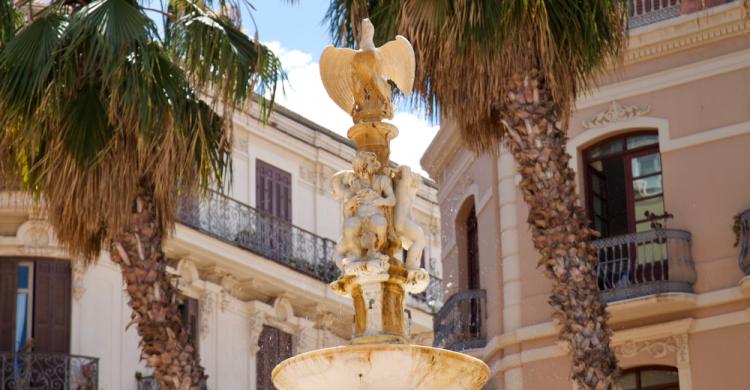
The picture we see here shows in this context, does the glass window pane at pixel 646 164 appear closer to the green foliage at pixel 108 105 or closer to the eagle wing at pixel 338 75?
the green foliage at pixel 108 105

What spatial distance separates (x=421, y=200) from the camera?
39.9m

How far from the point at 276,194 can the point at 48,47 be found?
16.4 m

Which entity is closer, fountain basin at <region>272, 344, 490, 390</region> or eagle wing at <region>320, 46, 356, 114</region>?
fountain basin at <region>272, 344, 490, 390</region>

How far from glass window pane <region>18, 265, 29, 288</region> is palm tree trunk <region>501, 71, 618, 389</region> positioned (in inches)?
546

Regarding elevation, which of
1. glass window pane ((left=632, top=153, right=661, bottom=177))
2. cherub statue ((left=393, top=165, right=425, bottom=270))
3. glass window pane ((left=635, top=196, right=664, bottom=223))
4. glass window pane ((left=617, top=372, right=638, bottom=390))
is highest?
glass window pane ((left=632, top=153, right=661, bottom=177))

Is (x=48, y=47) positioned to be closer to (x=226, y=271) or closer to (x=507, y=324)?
(x=507, y=324)

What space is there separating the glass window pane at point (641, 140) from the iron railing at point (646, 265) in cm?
168

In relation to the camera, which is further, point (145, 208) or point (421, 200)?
point (421, 200)

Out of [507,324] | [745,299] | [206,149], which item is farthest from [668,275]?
[206,149]

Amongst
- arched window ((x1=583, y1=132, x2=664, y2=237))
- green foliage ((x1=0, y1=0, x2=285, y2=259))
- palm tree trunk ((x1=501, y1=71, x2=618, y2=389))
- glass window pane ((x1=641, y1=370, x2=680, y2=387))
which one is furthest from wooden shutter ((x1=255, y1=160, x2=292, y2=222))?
palm tree trunk ((x1=501, y1=71, x2=618, y2=389))

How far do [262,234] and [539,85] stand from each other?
15521 mm

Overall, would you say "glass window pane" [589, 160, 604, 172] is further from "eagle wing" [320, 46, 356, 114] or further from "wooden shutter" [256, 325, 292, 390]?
"eagle wing" [320, 46, 356, 114]

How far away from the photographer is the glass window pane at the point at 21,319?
1220 inches

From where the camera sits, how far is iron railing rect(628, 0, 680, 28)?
25156mm
